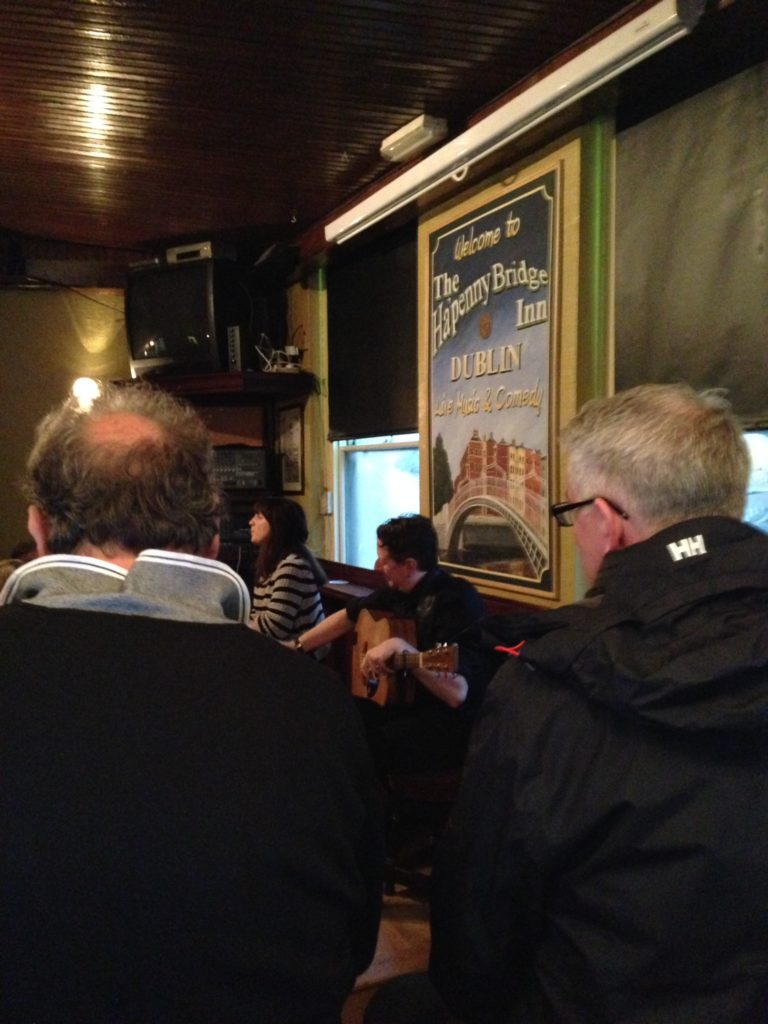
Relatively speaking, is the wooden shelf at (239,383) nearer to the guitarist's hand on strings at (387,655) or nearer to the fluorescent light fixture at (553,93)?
the fluorescent light fixture at (553,93)

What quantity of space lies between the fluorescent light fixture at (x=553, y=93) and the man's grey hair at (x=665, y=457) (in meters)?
1.46

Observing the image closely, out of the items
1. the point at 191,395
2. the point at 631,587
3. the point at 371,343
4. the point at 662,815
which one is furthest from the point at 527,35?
the point at 191,395

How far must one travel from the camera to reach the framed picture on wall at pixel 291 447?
16.1ft

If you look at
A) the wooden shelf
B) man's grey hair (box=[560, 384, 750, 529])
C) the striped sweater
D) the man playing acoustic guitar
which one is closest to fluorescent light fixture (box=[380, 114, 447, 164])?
the man playing acoustic guitar

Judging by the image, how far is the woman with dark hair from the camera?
3.44m

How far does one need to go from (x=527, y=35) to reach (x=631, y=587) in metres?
2.25

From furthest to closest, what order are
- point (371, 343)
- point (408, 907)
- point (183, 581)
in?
point (371, 343) < point (408, 907) < point (183, 581)

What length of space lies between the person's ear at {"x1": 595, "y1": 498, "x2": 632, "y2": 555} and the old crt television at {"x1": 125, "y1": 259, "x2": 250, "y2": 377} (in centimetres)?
387

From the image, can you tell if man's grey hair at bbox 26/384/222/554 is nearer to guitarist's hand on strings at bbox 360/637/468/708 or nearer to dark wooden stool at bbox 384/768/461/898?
guitarist's hand on strings at bbox 360/637/468/708

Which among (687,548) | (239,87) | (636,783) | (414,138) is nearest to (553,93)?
(414,138)

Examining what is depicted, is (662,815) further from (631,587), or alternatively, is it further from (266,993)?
(266,993)

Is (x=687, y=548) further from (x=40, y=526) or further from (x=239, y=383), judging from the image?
(x=239, y=383)

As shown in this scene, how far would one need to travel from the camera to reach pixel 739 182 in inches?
89.3

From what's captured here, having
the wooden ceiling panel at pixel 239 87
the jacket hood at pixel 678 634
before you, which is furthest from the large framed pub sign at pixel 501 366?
the jacket hood at pixel 678 634
